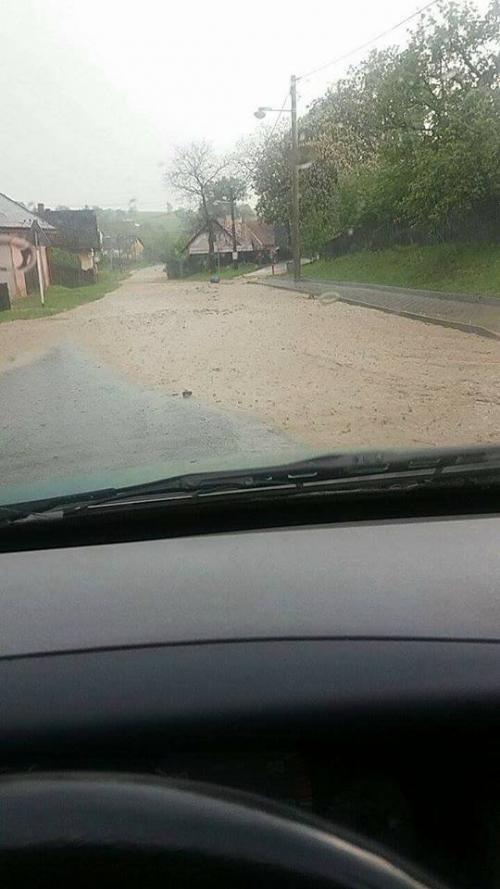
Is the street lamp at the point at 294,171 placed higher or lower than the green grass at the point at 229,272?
higher

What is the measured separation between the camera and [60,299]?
676 cm

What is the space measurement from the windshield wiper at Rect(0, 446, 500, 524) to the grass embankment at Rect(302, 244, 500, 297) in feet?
19.0

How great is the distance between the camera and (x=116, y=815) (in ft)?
6.42

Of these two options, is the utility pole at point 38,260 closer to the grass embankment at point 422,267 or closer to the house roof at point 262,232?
the house roof at point 262,232

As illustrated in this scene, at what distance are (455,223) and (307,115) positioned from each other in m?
3.15

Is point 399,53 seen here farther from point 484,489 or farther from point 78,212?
point 484,489

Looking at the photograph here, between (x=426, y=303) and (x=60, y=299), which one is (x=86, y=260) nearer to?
(x=60, y=299)

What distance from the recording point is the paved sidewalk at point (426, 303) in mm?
9883

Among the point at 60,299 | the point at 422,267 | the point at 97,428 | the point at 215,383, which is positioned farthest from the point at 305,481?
the point at 422,267

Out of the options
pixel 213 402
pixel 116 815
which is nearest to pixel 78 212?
pixel 213 402

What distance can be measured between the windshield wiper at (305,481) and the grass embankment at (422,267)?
5780 mm

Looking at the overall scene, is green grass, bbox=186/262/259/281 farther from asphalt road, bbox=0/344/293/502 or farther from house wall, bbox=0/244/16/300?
house wall, bbox=0/244/16/300

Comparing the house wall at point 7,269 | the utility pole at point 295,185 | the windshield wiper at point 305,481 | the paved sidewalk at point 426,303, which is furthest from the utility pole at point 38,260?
the paved sidewalk at point 426,303

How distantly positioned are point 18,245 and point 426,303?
6.05 meters
